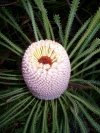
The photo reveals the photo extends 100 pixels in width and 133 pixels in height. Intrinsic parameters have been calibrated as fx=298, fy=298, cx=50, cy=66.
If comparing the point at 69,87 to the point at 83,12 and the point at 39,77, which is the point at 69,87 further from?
the point at 83,12

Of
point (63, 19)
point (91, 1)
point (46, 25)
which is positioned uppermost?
point (91, 1)

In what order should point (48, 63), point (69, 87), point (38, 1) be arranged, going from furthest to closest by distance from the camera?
1. point (69, 87)
2. point (38, 1)
3. point (48, 63)

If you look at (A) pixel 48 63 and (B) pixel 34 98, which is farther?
(B) pixel 34 98

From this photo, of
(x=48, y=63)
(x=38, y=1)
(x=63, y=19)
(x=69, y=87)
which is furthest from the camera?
(x=63, y=19)

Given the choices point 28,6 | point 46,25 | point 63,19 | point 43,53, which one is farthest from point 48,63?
point 63,19

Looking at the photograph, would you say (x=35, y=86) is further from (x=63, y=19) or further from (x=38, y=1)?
(x=63, y=19)

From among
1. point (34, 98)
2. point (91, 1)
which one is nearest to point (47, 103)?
point (34, 98)

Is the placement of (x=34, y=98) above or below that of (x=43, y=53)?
below
